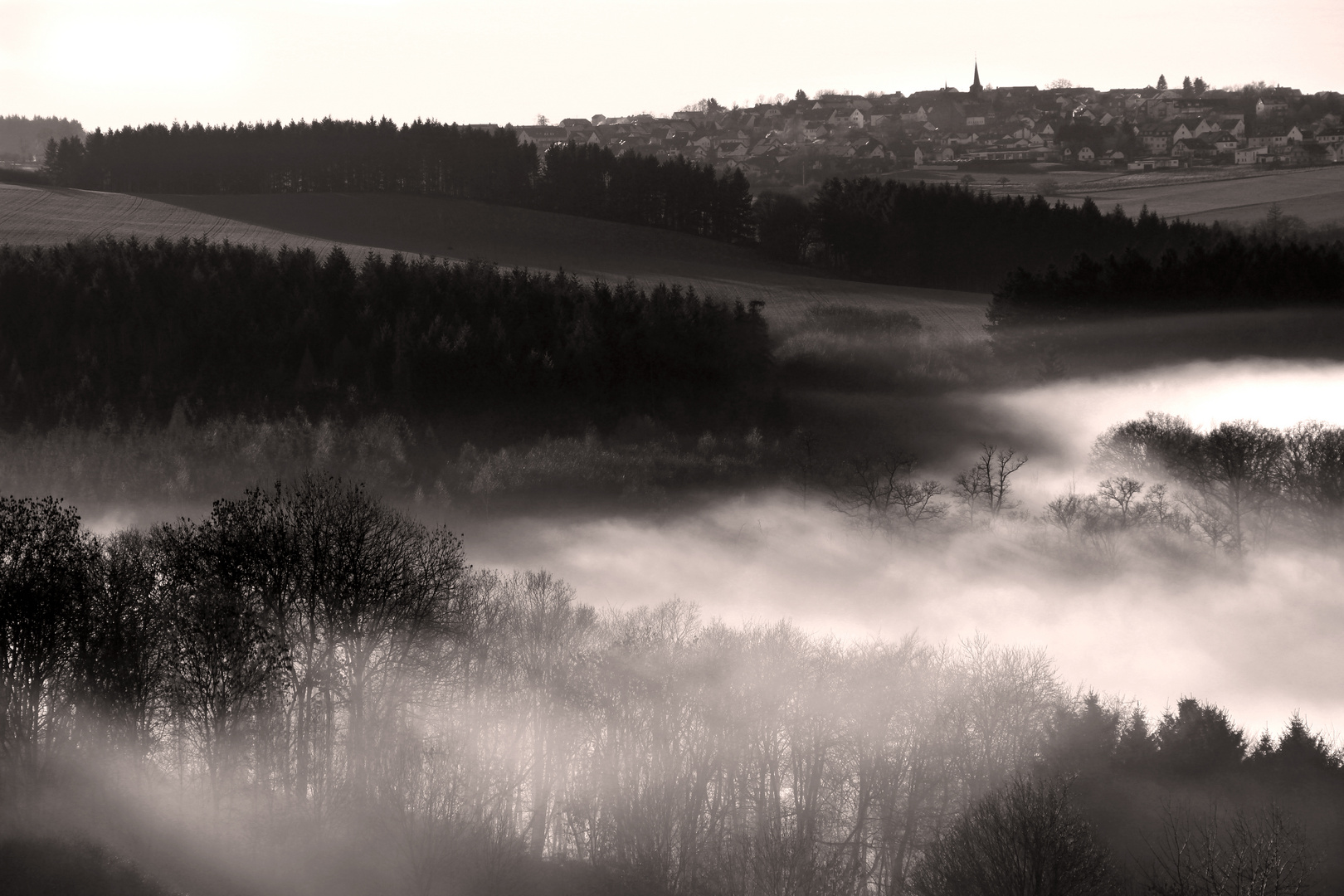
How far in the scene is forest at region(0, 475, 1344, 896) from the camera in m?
26.5

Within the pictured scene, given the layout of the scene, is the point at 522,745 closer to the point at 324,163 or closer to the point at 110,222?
the point at 110,222

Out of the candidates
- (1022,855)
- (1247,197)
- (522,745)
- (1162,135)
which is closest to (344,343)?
(522,745)

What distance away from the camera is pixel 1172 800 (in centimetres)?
2627

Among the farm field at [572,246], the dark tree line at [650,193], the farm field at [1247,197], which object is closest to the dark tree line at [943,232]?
the farm field at [572,246]

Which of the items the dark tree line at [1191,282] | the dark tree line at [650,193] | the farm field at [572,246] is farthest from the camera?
the dark tree line at [650,193]

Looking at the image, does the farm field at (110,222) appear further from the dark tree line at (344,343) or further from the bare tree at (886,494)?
the bare tree at (886,494)

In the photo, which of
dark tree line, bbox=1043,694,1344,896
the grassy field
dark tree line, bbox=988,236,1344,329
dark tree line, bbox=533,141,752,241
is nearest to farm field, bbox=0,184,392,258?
dark tree line, bbox=533,141,752,241

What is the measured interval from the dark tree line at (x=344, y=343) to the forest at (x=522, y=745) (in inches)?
1414

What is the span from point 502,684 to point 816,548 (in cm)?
2522

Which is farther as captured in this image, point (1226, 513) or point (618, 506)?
point (618, 506)

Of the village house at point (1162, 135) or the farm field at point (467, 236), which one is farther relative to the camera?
the village house at point (1162, 135)

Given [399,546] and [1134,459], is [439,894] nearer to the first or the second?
[399,546]

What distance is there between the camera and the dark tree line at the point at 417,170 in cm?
10700

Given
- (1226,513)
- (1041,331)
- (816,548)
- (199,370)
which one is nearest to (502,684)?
(816,548)
